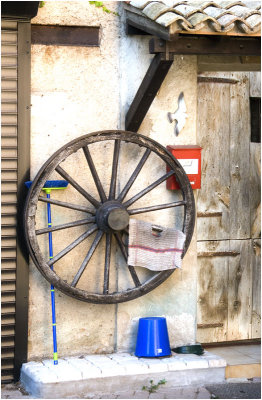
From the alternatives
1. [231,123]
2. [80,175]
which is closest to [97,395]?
[80,175]

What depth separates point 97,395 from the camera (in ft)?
21.5

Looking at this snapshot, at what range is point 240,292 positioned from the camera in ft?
26.1

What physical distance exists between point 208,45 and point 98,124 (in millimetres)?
1219

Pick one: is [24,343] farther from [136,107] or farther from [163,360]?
[136,107]

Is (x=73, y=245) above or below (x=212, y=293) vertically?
above

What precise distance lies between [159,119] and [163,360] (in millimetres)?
2077

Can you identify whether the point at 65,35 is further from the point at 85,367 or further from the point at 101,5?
the point at 85,367

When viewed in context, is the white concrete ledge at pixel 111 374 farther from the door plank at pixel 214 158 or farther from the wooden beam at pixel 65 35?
the wooden beam at pixel 65 35

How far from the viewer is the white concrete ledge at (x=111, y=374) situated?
6473 mm

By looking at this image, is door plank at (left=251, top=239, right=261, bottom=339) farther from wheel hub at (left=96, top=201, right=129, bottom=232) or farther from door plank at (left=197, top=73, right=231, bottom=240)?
wheel hub at (left=96, top=201, right=129, bottom=232)

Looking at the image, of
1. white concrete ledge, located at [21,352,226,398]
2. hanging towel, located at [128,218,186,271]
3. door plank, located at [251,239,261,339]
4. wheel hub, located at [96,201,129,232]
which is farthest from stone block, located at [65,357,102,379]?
door plank, located at [251,239,261,339]

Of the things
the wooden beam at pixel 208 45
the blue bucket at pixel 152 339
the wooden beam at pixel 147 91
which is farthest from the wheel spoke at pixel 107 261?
the wooden beam at pixel 208 45

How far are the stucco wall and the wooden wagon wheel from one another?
17cm

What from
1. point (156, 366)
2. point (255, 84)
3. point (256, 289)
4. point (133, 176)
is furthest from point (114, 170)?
point (256, 289)
